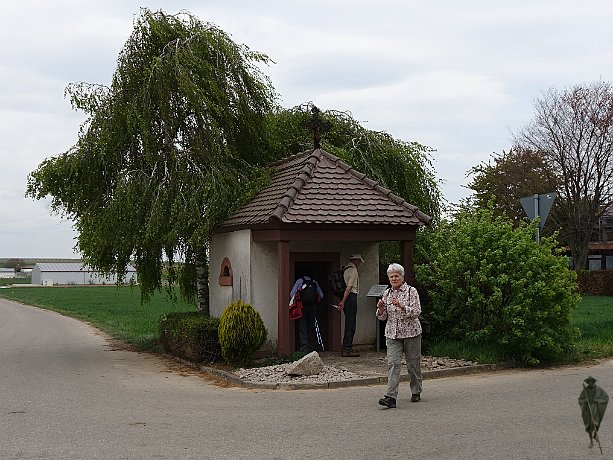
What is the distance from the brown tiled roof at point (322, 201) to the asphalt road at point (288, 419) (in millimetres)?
3249

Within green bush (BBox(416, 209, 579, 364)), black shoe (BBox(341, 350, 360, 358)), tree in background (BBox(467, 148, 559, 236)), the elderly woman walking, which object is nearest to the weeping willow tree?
black shoe (BBox(341, 350, 360, 358))

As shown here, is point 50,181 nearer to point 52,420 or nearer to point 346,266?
point 346,266

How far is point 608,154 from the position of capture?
4341cm

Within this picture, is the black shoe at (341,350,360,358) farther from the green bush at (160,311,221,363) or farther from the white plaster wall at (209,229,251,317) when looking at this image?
the green bush at (160,311,221,363)

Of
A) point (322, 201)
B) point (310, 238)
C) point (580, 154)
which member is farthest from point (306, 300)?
point (580, 154)

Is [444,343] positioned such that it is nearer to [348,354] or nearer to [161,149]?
[348,354]

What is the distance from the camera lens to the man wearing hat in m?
14.5

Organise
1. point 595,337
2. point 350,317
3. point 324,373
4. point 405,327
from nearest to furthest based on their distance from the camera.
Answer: point 405,327, point 324,373, point 350,317, point 595,337

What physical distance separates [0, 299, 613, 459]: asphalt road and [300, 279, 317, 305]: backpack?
2451 mm

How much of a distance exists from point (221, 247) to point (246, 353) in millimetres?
3813

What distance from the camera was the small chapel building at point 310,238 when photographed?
1415 centimetres

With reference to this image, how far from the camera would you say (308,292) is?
1444 cm

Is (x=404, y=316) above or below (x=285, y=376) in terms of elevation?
above

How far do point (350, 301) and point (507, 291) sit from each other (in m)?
2.78
